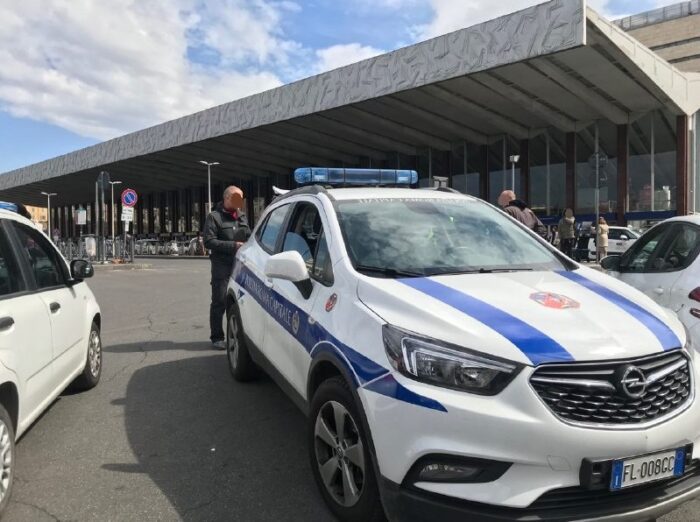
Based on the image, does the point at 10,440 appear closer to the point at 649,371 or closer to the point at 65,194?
the point at 649,371

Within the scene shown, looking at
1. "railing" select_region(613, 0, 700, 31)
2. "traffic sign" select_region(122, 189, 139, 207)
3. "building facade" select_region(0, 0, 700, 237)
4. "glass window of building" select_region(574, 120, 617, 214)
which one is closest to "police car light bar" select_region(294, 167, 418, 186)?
"building facade" select_region(0, 0, 700, 237)

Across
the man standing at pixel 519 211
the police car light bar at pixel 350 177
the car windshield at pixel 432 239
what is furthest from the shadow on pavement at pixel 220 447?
the man standing at pixel 519 211

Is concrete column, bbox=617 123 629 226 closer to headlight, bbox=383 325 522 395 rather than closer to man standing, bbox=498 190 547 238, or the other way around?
man standing, bbox=498 190 547 238

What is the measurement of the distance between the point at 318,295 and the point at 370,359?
0.76m

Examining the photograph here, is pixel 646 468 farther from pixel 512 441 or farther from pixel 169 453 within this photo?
pixel 169 453

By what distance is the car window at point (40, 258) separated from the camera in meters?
3.87

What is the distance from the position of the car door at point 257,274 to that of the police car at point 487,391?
108 centimetres

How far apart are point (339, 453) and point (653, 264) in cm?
318

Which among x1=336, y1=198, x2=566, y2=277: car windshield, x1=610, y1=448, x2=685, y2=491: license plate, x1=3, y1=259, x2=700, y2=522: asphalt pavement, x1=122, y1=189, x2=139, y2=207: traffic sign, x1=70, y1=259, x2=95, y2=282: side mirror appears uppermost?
x1=122, y1=189, x2=139, y2=207: traffic sign

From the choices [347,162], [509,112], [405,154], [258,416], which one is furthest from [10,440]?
[347,162]

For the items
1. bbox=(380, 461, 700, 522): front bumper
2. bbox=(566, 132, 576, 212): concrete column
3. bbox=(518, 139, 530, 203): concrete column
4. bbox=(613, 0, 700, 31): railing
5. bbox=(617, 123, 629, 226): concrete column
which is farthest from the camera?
bbox=(613, 0, 700, 31): railing

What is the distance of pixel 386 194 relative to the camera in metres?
3.83

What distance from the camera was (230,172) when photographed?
47.7 meters

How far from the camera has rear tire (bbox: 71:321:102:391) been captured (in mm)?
4992
